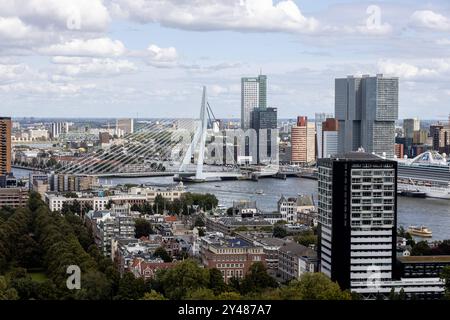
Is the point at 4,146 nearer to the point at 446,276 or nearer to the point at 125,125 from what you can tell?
the point at 446,276

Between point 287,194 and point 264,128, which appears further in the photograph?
point 264,128

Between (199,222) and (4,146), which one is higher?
(4,146)

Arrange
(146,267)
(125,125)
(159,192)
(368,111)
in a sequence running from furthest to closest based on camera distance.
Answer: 1. (125,125)
2. (368,111)
3. (159,192)
4. (146,267)

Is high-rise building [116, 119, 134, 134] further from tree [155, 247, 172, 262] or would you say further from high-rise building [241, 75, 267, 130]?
tree [155, 247, 172, 262]

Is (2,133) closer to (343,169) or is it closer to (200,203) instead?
(200,203)

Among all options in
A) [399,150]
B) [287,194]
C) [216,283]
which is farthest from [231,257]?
[399,150]
